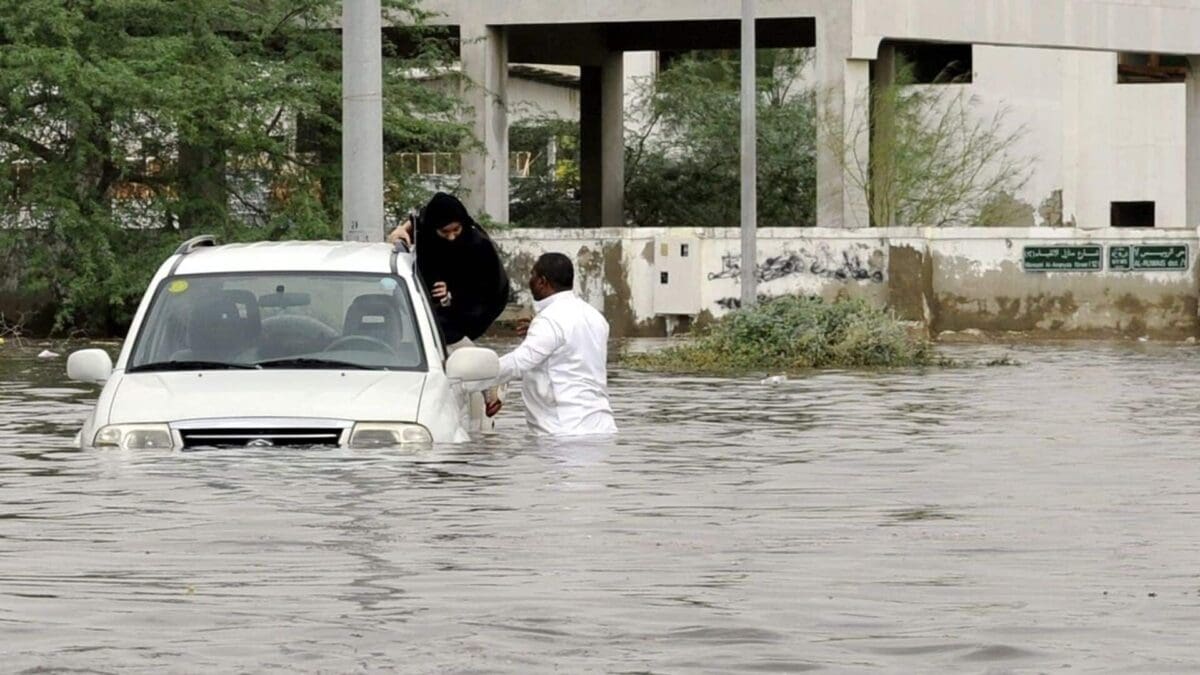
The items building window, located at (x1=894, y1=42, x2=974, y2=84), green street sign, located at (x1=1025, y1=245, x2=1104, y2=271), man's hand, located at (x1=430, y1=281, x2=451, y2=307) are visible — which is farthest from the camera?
building window, located at (x1=894, y1=42, x2=974, y2=84)

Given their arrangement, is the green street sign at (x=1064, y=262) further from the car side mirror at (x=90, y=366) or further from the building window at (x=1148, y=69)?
the car side mirror at (x=90, y=366)

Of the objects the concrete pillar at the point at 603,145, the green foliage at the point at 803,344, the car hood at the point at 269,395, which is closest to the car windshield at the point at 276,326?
the car hood at the point at 269,395

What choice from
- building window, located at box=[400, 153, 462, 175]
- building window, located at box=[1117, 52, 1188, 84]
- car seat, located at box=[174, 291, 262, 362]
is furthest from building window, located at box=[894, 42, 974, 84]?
car seat, located at box=[174, 291, 262, 362]

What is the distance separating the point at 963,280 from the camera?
3688cm

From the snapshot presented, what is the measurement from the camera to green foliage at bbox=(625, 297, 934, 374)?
92.3ft

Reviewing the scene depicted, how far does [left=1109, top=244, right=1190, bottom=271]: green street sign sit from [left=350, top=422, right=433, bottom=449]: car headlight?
84.9 feet

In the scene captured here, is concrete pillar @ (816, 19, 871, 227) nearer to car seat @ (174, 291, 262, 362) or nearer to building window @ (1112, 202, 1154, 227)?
building window @ (1112, 202, 1154, 227)

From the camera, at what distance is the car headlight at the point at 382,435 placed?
12117 millimetres

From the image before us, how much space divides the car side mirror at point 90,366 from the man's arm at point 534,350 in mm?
2220

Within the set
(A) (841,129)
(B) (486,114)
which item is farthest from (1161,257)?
(B) (486,114)

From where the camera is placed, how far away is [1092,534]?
10.8 m

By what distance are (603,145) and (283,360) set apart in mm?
38339

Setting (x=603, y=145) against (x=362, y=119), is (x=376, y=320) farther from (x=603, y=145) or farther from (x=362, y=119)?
(x=603, y=145)

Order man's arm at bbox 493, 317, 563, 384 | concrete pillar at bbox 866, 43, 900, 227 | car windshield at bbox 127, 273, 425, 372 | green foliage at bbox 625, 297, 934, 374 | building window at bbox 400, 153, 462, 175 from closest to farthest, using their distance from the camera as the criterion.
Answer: car windshield at bbox 127, 273, 425, 372, man's arm at bbox 493, 317, 563, 384, green foliage at bbox 625, 297, 934, 374, building window at bbox 400, 153, 462, 175, concrete pillar at bbox 866, 43, 900, 227
